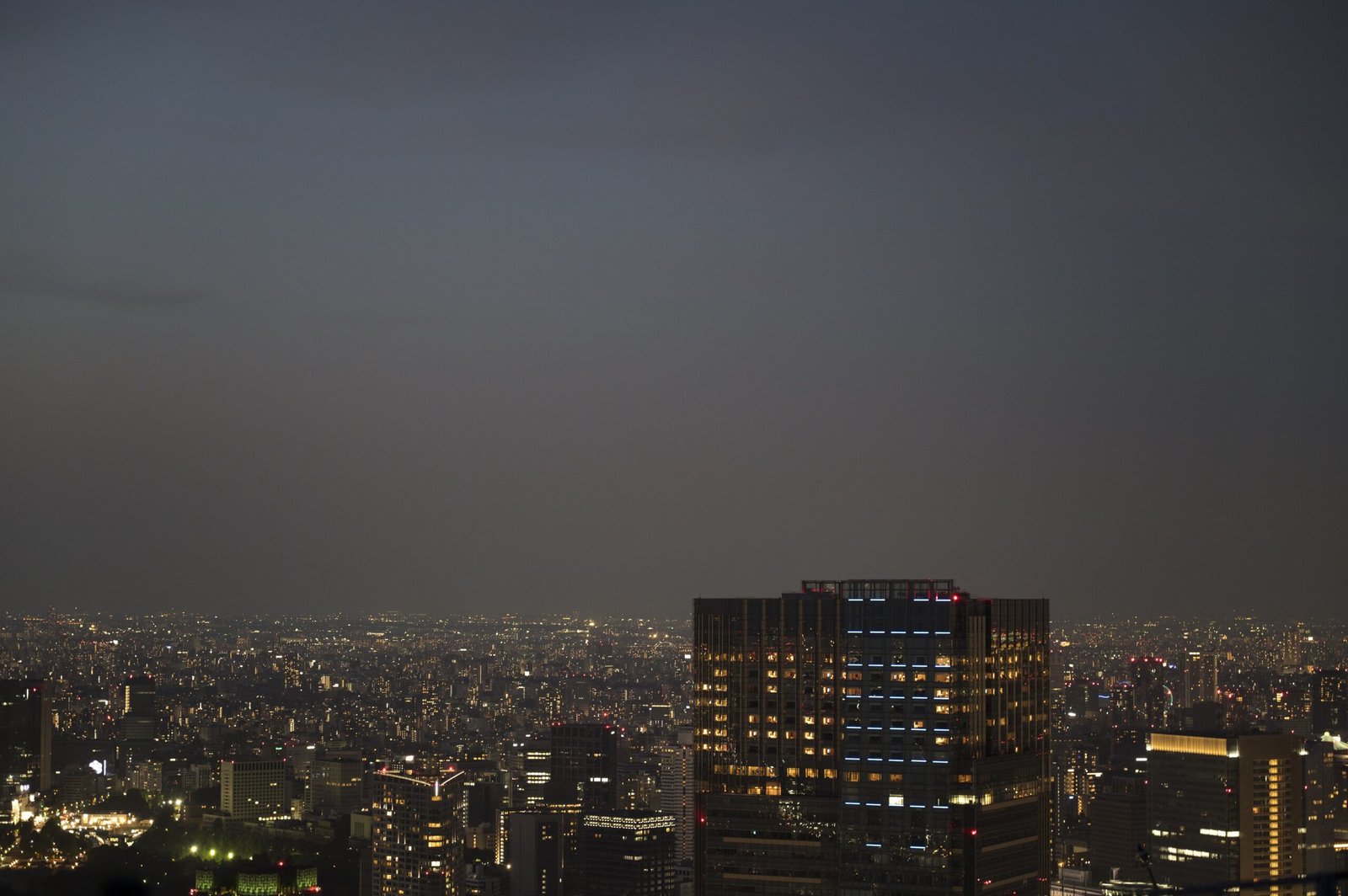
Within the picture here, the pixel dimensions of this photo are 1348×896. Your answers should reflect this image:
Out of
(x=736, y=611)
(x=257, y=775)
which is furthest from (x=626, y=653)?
(x=736, y=611)

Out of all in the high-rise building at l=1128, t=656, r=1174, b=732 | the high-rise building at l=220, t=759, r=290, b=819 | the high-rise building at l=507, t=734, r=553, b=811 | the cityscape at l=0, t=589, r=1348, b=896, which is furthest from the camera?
the high-rise building at l=507, t=734, r=553, b=811

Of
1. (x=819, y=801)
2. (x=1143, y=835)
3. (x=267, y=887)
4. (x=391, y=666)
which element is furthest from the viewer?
(x=391, y=666)

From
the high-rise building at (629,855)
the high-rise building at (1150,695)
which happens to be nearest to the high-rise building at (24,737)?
the high-rise building at (629,855)

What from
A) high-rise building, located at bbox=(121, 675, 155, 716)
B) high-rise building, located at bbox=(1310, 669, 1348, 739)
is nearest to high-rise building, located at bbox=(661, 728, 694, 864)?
high-rise building, located at bbox=(1310, 669, 1348, 739)

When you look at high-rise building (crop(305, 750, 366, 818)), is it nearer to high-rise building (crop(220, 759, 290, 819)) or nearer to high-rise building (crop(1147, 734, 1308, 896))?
high-rise building (crop(220, 759, 290, 819))

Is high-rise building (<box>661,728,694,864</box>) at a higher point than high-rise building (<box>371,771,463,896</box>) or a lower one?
higher

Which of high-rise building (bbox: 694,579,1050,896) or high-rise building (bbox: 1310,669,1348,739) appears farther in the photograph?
high-rise building (bbox: 1310,669,1348,739)

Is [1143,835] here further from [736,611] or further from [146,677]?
[146,677]
